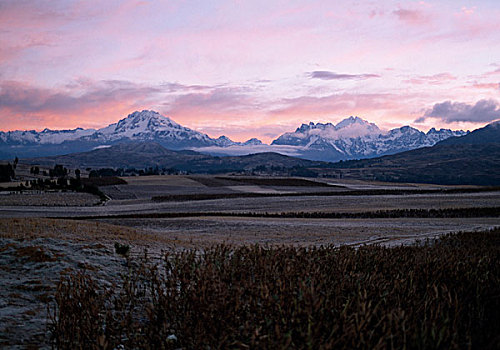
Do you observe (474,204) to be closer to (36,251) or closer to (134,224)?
(134,224)

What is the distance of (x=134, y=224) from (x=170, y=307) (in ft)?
118

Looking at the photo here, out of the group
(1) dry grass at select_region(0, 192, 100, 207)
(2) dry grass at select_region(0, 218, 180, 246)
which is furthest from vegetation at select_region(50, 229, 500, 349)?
(1) dry grass at select_region(0, 192, 100, 207)

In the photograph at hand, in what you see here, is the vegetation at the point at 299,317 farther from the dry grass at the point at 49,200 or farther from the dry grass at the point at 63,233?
the dry grass at the point at 49,200

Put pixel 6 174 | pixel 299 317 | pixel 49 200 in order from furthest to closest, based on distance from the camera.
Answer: pixel 6 174, pixel 49 200, pixel 299 317

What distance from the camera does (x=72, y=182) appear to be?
109 m

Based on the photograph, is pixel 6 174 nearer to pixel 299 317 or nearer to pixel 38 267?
pixel 38 267

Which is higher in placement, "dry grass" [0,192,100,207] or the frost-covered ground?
the frost-covered ground

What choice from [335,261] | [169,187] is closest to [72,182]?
[169,187]

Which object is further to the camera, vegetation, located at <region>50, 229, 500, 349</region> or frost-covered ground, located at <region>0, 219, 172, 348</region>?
frost-covered ground, located at <region>0, 219, 172, 348</region>

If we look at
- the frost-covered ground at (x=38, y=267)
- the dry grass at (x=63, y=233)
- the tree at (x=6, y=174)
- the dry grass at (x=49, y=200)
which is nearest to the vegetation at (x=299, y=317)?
the frost-covered ground at (x=38, y=267)

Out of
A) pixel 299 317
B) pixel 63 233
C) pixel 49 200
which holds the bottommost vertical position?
pixel 49 200

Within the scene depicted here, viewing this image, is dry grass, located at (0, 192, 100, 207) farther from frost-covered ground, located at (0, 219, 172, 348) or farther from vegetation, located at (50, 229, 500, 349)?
vegetation, located at (50, 229, 500, 349)

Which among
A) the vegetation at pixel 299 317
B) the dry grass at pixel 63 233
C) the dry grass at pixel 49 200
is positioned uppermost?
the vegetation at pixel 299 317

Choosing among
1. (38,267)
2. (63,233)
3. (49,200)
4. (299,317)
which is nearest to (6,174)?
(49,200)
